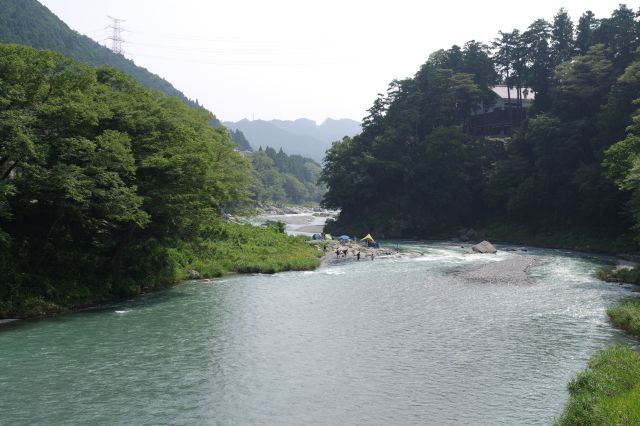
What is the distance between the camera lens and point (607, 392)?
16328 millimetres

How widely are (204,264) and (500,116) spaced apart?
72.0m

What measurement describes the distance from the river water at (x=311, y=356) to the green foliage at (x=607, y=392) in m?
1.09

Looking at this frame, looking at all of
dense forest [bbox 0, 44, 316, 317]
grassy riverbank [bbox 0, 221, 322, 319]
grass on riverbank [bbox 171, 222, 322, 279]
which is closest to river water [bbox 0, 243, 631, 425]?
grassy riverbank [bbox 0, 221, 322, 319]

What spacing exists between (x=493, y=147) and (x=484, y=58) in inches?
829

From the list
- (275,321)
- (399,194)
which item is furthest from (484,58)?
(275,321)

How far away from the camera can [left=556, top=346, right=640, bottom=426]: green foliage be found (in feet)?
44.0

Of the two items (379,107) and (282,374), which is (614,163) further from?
(379,107)

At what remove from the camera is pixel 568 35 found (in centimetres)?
8962

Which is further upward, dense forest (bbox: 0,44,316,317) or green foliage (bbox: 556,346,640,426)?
dense forest (bbox: 0,44,316,317)

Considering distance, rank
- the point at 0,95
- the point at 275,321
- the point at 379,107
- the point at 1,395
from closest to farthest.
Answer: the point at 1,395 < the point at 0,95 < the point at 275,321 < the point at 379,107

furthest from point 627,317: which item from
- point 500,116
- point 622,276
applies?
point 500,116

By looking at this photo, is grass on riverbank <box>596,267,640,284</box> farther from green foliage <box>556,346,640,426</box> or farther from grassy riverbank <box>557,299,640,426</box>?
green foliage <box>556,346,640,426</box>

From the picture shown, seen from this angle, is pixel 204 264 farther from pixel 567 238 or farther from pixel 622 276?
pixel 567 238

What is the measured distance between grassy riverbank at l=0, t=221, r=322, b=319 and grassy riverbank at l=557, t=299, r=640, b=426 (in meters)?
27.6
